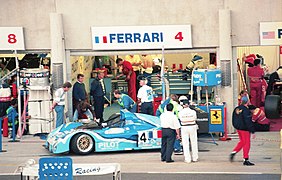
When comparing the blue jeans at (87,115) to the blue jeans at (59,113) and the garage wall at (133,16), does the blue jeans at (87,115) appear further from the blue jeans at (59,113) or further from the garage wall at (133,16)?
the garage wall at (133,16)

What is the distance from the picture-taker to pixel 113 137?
20.1 metres

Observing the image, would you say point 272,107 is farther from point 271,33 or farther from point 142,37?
point 142,37

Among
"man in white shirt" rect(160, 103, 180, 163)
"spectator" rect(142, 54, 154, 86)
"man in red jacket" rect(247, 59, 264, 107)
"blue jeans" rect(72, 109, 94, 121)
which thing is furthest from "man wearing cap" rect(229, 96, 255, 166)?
"spectator" rect(142, 54, 154, 86)

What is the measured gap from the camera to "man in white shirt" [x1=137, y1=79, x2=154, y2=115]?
23138 mm

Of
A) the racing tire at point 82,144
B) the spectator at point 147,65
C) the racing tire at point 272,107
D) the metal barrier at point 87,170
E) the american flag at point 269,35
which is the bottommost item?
the racing tire at point 82,144

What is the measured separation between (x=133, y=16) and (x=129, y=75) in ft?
15.1

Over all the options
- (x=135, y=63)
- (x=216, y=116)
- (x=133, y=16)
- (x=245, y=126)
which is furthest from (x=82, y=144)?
(x=135, y=63)

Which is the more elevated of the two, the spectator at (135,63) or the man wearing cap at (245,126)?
the spectator at (135,63)

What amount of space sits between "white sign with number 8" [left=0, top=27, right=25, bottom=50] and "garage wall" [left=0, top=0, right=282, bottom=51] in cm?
18

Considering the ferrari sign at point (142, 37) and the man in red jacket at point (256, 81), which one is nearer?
the ferrari sign at point (142, 37)

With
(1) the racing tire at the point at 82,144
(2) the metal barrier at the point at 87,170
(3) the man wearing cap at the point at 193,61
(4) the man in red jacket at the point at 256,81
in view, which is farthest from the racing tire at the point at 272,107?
(4) the man in red jacket at the point at 256,81

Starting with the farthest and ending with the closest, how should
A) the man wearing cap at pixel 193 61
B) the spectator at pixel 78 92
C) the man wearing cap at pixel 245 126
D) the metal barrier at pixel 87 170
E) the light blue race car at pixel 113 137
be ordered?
the man wearing cap at pixel 193 61
the spectator at pixel 78 92
the light blue race car at pixel 113 137
the man wearing cap at pixel 245 126
the metal barrier at pixel 87 170

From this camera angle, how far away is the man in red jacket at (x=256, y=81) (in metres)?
26.4

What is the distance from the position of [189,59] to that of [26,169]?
15.9m
